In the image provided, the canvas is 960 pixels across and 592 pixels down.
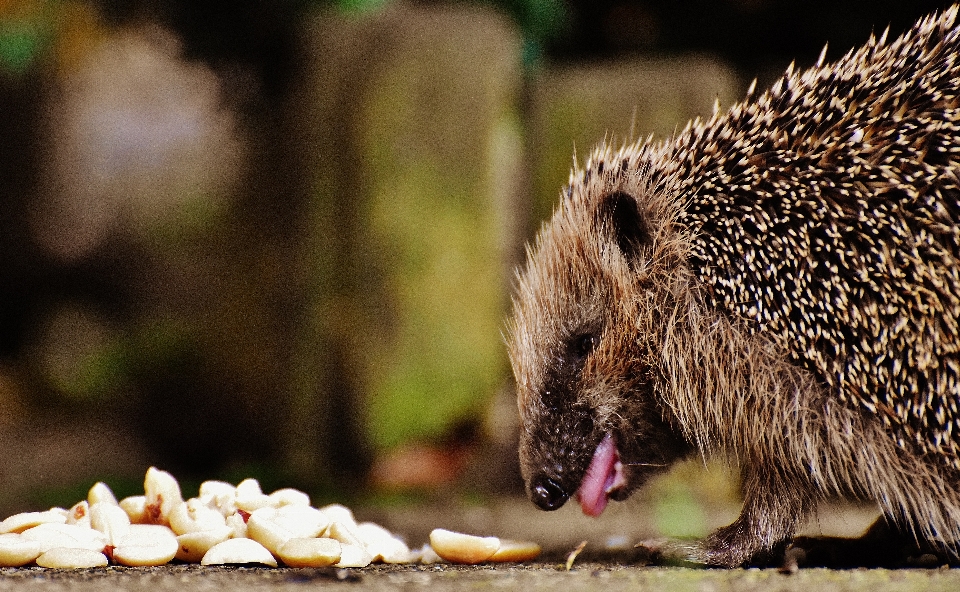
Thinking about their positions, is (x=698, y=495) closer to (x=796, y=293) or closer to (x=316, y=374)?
(x=316, y=374)

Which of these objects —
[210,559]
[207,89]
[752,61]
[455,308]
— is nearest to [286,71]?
[207,89]

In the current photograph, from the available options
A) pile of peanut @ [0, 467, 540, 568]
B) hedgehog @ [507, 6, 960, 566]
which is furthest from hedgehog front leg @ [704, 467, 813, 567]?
pile of peanut @ [0, 467, 540, 568]

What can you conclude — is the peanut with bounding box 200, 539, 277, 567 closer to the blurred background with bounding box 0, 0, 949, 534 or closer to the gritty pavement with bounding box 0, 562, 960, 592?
the gritty pavement with bounding box 0, 562, 960, 592

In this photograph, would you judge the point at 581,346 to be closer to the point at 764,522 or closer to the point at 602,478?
the point at 602,478

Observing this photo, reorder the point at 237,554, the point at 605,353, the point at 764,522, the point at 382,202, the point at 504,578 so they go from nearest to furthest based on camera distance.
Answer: the point at 504,578 → the point at 237,554 → the point at 764,522 → the point at 605,353 → the point at 382,202

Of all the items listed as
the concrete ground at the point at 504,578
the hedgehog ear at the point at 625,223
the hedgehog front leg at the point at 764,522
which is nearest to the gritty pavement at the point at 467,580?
the concrete ground at the point at 504,578

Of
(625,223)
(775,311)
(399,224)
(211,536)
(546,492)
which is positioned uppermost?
(399,224)

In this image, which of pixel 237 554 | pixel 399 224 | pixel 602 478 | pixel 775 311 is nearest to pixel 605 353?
pixel 602 478

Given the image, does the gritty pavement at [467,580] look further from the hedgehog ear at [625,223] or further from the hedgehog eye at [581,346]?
the hedgehog ear at [625,223]
